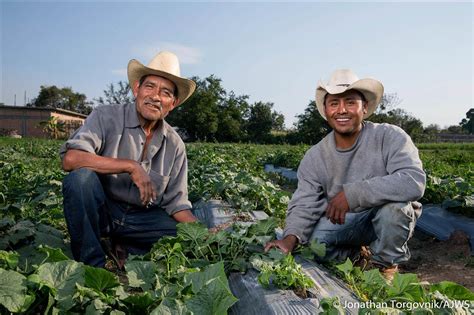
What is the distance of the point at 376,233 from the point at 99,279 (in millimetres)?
1881

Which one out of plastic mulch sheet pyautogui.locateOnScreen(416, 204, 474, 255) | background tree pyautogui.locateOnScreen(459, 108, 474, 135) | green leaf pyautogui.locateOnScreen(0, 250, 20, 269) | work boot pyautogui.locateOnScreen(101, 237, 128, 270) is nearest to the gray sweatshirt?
work boot pyautogui.locateOnScreen(101, 237, 128, 270)

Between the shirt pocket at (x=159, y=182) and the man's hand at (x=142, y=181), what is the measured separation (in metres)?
0.25

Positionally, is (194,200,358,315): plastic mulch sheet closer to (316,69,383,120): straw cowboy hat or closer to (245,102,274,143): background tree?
(316,69,383,120): straw cowboy hat

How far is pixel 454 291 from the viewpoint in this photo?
6.15 ft

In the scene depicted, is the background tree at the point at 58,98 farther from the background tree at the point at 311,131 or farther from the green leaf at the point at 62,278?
the green leaf at the point at 62,278

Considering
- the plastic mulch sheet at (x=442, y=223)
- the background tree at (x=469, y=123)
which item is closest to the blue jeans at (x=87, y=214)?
the plastic mulch sheet at (x=442, y=223)

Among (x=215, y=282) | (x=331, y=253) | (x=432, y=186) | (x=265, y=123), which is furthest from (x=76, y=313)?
(x=265, y=123)

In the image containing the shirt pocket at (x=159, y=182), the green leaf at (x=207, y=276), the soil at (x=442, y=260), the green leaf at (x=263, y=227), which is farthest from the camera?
the soil at (x=442, y=260)

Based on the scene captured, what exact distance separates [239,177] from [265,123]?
4307cm

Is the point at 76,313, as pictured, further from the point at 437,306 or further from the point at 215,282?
the point at 437,306

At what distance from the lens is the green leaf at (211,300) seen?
1756 millimetres

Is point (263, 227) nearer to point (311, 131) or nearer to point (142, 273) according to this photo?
point (142, 273)

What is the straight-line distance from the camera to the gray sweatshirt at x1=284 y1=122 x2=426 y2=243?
2.95 metres

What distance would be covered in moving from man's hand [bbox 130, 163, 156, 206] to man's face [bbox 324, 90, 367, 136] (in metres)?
1.32
